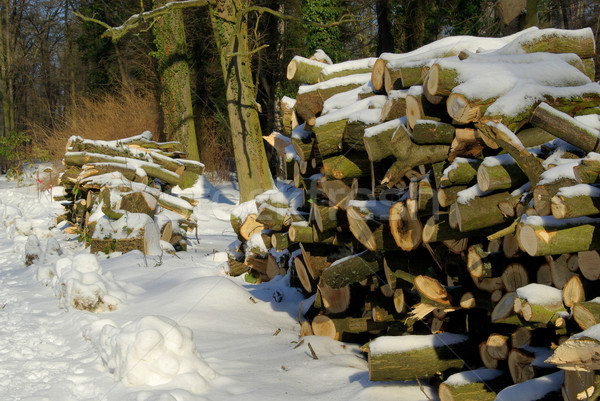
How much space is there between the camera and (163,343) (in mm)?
3498

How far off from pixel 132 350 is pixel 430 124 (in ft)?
7.56

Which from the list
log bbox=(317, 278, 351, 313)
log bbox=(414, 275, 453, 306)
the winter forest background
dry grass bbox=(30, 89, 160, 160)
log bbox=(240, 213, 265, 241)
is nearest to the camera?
log bbox=(414, 275, 453, 306)

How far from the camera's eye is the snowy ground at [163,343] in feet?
11.2

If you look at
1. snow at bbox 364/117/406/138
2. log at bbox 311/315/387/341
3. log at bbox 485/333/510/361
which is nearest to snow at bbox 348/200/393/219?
snow at bbox 364/117/406/138

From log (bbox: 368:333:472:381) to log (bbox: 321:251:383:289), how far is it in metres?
0.87

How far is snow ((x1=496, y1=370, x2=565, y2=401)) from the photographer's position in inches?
106

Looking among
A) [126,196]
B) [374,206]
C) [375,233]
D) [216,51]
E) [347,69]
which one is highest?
[216,51]

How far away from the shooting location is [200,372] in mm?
3535

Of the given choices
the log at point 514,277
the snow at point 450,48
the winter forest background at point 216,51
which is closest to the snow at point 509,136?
the log at point 514,277

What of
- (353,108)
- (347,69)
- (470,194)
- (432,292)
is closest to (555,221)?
(470,194)

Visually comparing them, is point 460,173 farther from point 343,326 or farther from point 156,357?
point 156,357

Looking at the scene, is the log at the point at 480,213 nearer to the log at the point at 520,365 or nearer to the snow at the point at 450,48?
the log at the point at 520,365

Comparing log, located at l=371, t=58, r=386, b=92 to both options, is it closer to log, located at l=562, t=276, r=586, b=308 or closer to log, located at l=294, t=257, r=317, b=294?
log, located at l=294, t=257, r=317, b=294

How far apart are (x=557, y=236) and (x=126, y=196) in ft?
23.4
